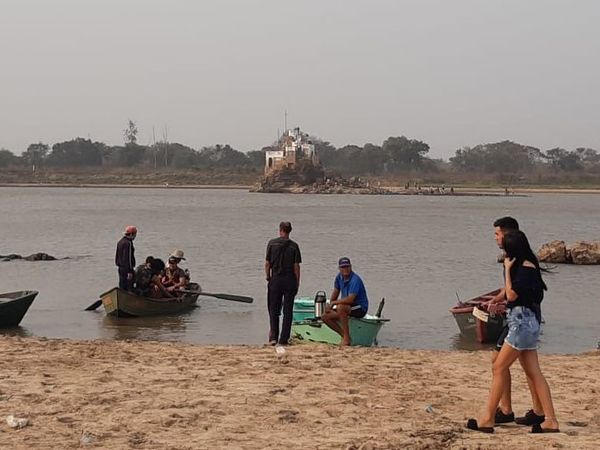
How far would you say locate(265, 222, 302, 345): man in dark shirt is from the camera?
1127 centimetres

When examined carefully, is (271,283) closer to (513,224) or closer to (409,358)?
(409,358)

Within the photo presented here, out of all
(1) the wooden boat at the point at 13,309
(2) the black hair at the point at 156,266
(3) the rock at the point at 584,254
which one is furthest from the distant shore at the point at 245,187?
(1) the wooden boat at the point at 13,309

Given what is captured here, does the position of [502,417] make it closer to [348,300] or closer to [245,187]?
[348,300]

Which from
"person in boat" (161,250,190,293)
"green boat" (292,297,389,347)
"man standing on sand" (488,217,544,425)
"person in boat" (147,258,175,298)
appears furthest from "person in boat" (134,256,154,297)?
"man standing on sand" (488,217,544,425)

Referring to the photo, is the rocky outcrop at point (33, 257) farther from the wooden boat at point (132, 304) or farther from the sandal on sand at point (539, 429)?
the sandal on sand at point (539, 429)

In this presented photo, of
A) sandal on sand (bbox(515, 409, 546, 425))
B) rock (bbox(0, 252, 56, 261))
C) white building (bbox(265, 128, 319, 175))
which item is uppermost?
white building (bbox(265, 128, 319, 175))

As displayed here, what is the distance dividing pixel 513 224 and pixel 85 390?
14.0 ft

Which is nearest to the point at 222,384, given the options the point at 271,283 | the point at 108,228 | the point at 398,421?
the point at 398,421

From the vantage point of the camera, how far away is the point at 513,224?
6930mm

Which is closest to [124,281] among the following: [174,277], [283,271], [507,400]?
[174,277]

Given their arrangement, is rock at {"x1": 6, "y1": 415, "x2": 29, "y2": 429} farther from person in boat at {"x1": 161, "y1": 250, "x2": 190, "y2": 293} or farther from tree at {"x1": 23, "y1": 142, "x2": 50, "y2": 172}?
tree at {"x1": 23, "y1": 142, "x2": 50, "y2": 172}

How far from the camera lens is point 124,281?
53.5 feet

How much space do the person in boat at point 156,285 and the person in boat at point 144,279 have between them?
62 mm

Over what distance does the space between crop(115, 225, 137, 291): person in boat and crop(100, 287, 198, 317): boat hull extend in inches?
8.0
